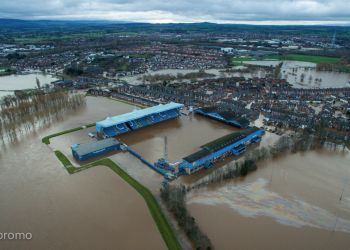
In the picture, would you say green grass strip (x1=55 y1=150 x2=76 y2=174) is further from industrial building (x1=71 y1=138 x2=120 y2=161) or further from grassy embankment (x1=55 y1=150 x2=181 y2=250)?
industrial building (x1=71 y1=138 x2=120 y2=161)

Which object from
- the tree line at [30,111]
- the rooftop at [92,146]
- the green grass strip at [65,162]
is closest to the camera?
the green grass strip at [65,162]

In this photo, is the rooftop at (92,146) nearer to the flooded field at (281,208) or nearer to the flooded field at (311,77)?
the flooded field at (281,208)

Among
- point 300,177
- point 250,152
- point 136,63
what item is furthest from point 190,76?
point 300,177

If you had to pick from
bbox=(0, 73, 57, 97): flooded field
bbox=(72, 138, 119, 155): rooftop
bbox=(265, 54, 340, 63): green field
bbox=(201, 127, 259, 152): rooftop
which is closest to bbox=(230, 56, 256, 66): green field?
bbox=(265, 54, 340, 63): green field

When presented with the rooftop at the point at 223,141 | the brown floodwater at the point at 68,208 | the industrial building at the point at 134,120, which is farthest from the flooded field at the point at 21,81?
the rooftop at the point at 223,141

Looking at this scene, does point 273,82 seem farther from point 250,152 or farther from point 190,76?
point 250,152
